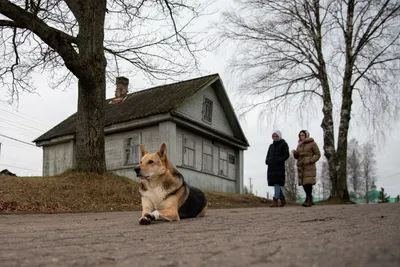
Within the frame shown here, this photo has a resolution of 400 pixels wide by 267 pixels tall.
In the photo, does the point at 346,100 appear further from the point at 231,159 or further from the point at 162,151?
the point at 162,151

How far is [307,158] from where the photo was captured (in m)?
12.7

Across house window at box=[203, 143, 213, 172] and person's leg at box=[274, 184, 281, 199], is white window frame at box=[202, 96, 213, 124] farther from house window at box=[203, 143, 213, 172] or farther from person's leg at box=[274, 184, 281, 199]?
person's leg at box=[274, 184, 281, 199]

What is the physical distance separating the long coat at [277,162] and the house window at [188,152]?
41.6 ft

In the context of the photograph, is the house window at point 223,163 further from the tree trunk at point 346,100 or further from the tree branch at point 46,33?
the tree branch at point 46,33

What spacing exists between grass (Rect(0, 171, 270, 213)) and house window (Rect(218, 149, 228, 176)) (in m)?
14.0

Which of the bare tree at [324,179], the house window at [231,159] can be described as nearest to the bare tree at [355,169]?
the bare tree at [324,179]

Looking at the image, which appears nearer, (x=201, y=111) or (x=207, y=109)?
(x=201, y=111)

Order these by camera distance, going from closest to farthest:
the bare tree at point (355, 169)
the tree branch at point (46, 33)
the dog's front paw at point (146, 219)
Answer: the dog's front paw at point (146, 219) → the tree branch at point (46, 33) → the bare tree at point (355, 169)

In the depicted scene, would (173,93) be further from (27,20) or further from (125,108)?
(27,20)

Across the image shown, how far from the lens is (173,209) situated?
6.36 meters

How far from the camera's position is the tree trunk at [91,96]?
1466cm

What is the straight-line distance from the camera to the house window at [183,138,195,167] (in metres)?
25.1

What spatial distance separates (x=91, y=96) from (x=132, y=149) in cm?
1056

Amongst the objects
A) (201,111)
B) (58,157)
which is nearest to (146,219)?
(201,111)
